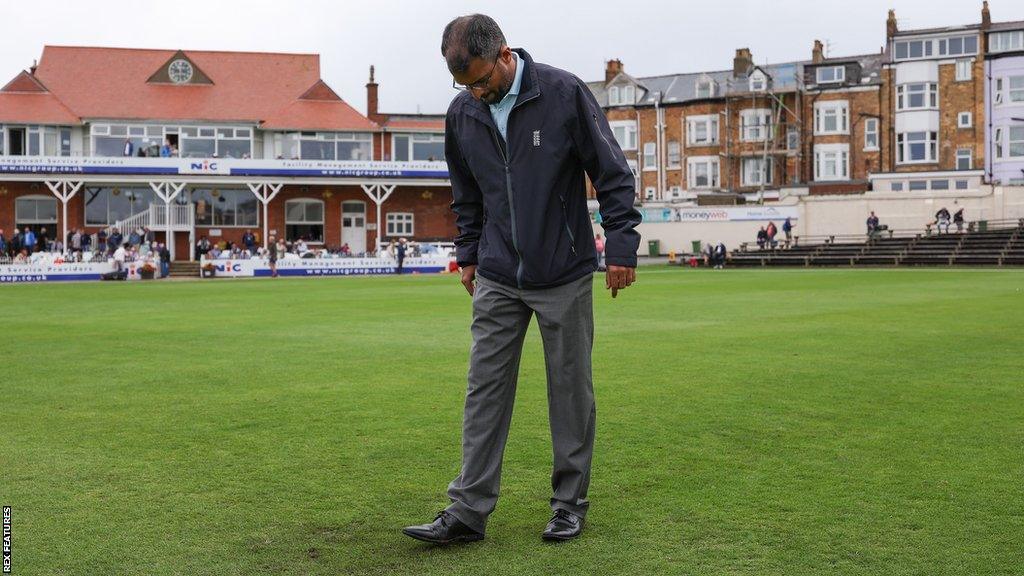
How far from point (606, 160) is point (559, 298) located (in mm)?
638

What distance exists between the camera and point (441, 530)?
4.79m

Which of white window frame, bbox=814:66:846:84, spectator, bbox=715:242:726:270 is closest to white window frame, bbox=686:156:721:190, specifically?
white window frame, bbox=814:66:846:84

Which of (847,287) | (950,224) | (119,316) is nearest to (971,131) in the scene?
(950,224)

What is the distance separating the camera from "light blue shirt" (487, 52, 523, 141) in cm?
491

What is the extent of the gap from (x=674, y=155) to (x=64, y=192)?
41.2 metres

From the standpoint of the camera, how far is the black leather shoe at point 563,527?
4.79m

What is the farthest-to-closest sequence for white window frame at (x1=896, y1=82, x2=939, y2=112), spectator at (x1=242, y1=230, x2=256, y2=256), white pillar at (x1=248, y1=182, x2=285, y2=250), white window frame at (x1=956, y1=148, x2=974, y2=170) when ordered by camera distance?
white window frame at (x1=896, y1=82, x2=939, y2=112) → white window frame at (x1=956, y1=148, x2=974, y2=170) → white pillar at (x1=248, y1=182, x2=285, y2=250) → spectator at (x1=242, y1=230, x2=256, y2=256)

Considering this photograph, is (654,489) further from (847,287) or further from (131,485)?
(847,287)

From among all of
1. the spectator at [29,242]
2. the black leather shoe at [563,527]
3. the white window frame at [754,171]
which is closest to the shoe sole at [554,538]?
the black leather shoe at [563,527]

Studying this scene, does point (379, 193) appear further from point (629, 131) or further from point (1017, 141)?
point (1017, 141)

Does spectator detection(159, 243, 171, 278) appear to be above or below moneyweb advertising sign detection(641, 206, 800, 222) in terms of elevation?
below

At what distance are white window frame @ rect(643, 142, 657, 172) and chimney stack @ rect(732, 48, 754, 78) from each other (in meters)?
7.40

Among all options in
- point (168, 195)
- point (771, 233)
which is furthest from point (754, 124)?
point (168, 195)

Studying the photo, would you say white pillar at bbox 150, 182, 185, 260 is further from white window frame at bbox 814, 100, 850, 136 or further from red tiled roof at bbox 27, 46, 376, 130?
white window frame at bbox 814, 100, 850, 136
